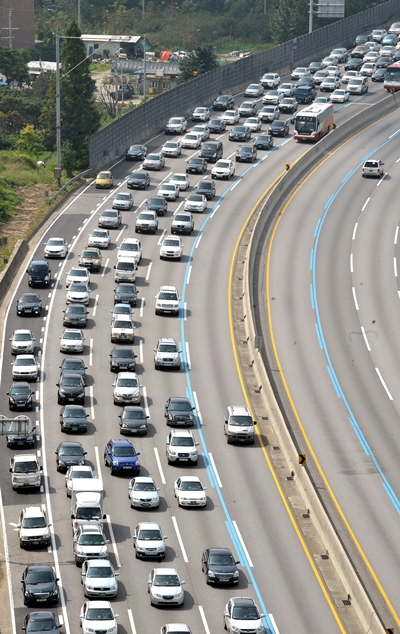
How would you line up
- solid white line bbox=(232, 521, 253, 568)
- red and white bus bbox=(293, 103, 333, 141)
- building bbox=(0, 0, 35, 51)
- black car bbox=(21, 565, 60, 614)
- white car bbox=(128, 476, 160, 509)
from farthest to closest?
building bbox=(0, 0, 35, 51), red and white bus bbox=(293, 103, 333, 141), white car bbox=(128, 476, 160, 509), solid white line bbox=(232, 521, 253, 568), black car bbox=(21, 565, 60, 614)

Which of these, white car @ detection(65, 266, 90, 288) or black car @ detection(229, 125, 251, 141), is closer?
white car @ detection(65, 266, 90, 288)

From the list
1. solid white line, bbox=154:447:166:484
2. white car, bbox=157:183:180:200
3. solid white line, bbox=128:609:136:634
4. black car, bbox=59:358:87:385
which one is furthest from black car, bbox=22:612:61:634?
white car, bbox=157:183:180:200

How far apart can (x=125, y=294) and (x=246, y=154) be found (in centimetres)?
3317

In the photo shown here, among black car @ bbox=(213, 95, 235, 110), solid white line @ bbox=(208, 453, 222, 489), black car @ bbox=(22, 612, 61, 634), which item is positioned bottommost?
solid white line @ bbox=(208, 453, 222, 489)

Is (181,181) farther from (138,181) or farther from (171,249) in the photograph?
(171,249)

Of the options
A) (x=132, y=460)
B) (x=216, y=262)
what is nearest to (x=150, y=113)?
(x=216, y=262)

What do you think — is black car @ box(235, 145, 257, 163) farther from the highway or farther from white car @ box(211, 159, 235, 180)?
the highway

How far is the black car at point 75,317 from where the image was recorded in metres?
73.9

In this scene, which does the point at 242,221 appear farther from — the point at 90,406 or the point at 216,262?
the point at 90,406

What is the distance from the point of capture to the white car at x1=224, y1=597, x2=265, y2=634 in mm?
43531

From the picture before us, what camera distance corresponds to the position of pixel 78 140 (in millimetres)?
105250

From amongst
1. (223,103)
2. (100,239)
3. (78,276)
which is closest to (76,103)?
(223,103)

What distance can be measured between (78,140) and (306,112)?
20472 mm

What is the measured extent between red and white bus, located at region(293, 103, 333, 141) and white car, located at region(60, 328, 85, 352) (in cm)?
4501
